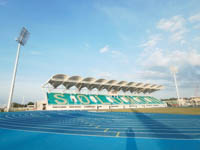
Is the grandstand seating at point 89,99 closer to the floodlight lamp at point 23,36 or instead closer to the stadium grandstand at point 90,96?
the stadium grandstand at point 90,96

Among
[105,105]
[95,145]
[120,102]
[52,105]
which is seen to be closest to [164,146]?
[95,145]

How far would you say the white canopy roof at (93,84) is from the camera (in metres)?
34.3

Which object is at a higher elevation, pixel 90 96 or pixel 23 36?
pixel 23 36

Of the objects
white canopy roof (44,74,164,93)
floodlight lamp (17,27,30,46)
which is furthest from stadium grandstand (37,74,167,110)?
floodlight lamp (17,27,30,46)

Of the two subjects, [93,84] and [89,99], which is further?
[93,84]

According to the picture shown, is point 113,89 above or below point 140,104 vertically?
above

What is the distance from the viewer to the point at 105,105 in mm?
38406

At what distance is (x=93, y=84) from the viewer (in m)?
39.7

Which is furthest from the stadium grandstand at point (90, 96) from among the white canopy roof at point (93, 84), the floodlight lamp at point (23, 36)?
the floodlight lamp at point (23, 36)

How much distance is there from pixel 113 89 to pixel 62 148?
1690 inches

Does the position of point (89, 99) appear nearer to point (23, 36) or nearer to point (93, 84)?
point (93, 84)

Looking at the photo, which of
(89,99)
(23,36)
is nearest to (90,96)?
(89,99)

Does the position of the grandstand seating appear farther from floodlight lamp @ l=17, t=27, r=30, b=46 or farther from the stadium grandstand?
floodlight lamp @ l=17, t=27, r=30, b=46

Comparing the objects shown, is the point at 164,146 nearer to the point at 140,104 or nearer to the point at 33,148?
the point at 33,148
